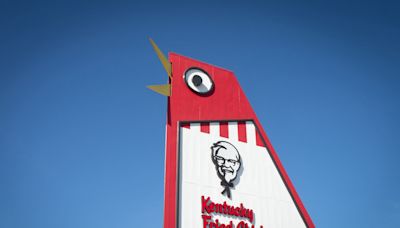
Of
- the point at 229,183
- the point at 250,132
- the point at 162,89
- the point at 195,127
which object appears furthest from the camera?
the point at 250,132

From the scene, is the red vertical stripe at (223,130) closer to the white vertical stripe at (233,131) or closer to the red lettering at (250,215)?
the white vertical stripe at (233,131)

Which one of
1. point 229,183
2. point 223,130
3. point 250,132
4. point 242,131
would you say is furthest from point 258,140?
point 229,183

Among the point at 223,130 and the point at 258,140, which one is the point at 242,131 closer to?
the point at 258,140

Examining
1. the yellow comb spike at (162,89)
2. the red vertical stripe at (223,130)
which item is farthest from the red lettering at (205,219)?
the yellow comb spike at (162,89)

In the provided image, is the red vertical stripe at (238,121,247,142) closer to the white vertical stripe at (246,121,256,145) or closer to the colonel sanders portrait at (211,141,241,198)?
the white vertical stripe at (246,121,256,145)

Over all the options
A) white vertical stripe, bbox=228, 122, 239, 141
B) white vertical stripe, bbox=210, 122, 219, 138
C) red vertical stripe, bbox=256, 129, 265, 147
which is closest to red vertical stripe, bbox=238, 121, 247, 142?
white vertical stripe, bbox=228, 122, 239, 141

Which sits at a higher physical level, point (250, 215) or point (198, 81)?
point (198, 81)

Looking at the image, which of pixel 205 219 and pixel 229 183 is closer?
pixel 205 219

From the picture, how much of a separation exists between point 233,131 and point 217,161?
122cm

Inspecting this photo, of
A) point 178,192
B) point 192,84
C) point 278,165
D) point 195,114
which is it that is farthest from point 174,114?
point 278,165

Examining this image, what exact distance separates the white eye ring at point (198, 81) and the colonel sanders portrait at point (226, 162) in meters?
1.66

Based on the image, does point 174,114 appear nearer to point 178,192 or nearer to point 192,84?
point 192,84

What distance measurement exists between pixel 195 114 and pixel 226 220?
112 inches

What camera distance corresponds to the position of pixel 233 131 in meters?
10.2
